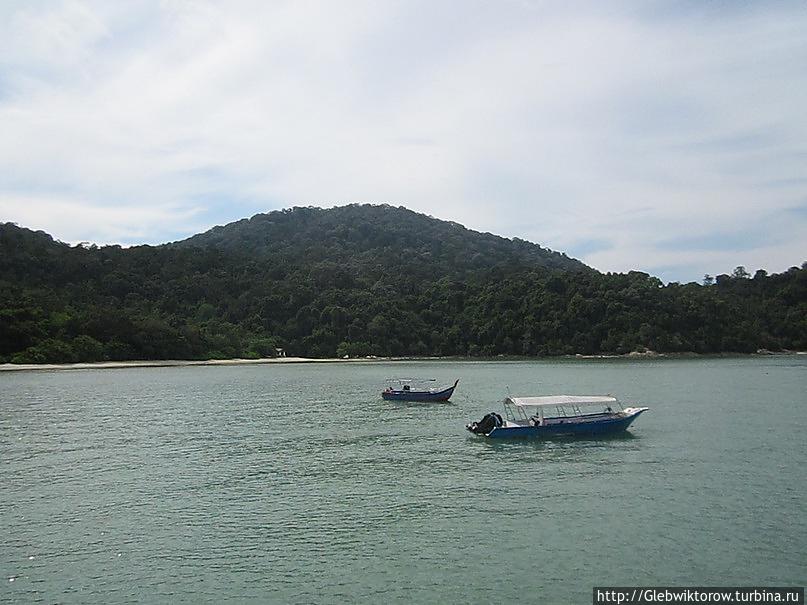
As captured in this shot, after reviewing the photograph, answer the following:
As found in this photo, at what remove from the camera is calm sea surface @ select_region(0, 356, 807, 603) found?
48.0 ft

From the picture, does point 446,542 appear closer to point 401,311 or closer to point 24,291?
point 24,291

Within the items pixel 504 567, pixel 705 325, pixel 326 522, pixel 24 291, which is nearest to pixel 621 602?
pixel 504 567

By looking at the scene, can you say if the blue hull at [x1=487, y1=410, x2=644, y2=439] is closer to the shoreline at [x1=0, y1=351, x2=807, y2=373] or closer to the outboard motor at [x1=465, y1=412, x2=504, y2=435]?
the outboard motor at [x1=465, y1=412, x2=504, y2=435]

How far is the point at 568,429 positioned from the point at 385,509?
15454 millimetres

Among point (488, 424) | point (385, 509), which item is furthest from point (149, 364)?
point (385, 509)

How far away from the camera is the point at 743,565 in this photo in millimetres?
15008

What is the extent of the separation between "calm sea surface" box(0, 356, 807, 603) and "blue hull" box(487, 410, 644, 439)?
1.03 meters

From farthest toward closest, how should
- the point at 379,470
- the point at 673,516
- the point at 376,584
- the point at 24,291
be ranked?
the point at 24,291 < the point at 379,470 < the point at 673,516 < the point at 376,584

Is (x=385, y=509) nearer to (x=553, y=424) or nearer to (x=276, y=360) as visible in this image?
(x=553, y=424)

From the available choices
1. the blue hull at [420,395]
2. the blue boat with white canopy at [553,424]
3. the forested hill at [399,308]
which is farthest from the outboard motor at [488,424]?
the forested hill at [399,308]

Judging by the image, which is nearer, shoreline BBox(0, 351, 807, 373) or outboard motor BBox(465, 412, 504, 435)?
outboard motor BBox(465, 412, 504, 435)

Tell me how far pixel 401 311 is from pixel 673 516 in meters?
123

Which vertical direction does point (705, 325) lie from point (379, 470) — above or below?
above

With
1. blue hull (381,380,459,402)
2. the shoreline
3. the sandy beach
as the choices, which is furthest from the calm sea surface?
the shoreline
